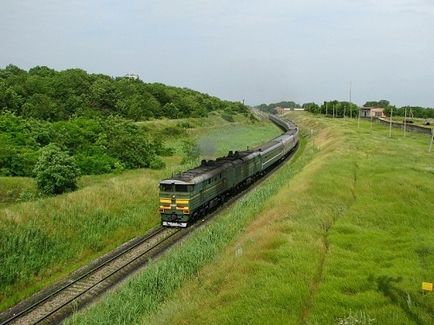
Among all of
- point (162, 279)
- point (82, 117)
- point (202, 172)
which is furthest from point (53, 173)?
point (82, 117)

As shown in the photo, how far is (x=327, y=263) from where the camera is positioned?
57.9ft

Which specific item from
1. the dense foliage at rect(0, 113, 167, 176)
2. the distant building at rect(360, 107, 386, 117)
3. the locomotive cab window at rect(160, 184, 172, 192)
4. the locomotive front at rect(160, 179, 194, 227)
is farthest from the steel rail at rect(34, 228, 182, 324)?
the distant building at rect(360, 107, 386, 117)

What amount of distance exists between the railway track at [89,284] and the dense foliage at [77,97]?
45643 millimetres

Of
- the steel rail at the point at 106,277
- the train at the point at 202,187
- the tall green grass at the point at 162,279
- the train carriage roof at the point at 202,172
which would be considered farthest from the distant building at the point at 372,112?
the tall green grass at the point at 162,279

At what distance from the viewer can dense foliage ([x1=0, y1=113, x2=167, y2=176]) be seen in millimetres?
43562

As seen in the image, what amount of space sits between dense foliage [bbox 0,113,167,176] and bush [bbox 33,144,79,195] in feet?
24.7

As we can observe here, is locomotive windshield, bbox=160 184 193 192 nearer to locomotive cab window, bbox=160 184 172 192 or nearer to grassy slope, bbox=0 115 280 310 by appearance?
locomotive cab window, bbox=160 184 172 192

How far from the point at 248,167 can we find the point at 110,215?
55.0 ft

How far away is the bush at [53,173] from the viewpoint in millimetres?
33531

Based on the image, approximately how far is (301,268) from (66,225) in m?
14.8

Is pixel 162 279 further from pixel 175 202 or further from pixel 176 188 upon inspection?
pixel 176 188

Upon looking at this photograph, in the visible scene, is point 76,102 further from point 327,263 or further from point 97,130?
point 327,263

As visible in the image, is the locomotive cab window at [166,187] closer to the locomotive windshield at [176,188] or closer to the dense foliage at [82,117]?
the locomotive windshield at [176,188]

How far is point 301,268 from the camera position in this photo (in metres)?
16.8
